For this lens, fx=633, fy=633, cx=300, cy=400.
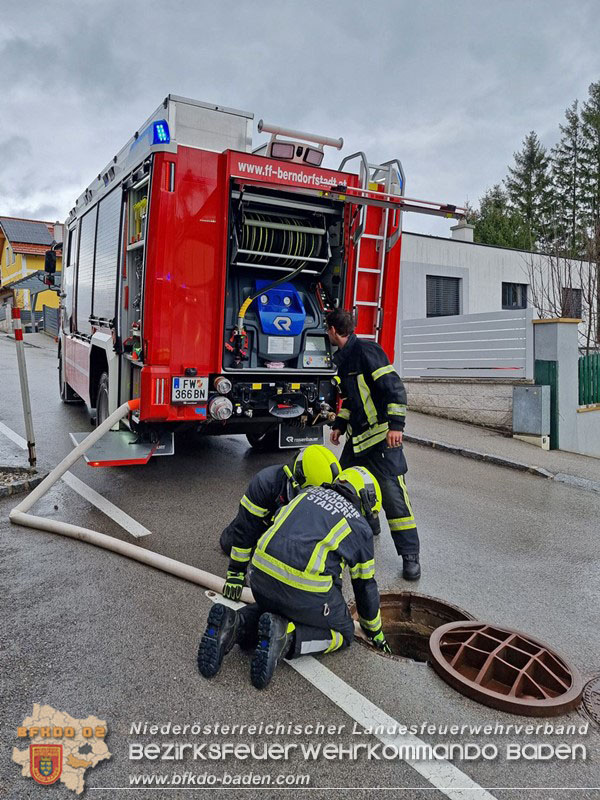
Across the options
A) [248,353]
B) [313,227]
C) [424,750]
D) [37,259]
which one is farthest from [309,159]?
[37,259]

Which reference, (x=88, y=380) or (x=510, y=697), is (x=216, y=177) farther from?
(x=510, y=697)

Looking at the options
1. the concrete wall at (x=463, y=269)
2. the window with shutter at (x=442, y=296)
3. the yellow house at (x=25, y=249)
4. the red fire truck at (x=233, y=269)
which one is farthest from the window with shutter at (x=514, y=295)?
the yellow house at (x=25, y=249)

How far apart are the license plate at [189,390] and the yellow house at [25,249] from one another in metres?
33.2

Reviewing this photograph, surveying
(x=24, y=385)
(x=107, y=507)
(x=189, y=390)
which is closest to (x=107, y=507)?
(x=107, y=507)

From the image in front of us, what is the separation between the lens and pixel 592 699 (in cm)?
298

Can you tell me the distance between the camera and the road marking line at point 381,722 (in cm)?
234

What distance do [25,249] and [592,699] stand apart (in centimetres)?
4150

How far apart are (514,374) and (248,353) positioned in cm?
545

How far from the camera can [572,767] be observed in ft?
8.23

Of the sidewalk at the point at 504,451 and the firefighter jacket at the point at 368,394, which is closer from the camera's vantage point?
the firefighter jacket at the point at 368,394

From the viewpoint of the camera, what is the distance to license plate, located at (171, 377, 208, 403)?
5483mm

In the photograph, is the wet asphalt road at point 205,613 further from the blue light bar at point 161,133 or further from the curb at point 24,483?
the blue light bar at point 161,133

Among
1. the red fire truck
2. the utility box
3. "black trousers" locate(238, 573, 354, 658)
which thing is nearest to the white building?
the utility box

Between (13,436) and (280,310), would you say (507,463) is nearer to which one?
(280,310)
